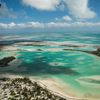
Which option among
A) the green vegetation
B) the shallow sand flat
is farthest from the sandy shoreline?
the shallow sand flat

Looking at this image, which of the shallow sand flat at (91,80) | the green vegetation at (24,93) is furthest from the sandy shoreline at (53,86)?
the shallow sand flat at (91,80)

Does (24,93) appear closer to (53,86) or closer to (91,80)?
(53,86)

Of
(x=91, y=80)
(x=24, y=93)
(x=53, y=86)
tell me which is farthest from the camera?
(x=91, y=80)

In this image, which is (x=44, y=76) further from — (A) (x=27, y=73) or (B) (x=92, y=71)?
(B) (x=92, y=71)

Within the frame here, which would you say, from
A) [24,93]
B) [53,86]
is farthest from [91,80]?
[24,93]

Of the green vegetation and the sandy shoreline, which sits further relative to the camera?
the sandy shoreline

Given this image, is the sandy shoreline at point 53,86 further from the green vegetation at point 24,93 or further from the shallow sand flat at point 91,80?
the shallow sand flat at point 91,80

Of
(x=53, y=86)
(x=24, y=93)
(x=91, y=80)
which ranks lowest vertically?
(x=53, y=86)

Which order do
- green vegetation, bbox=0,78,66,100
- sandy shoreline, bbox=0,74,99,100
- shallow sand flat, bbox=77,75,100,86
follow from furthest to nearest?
shallow sand flat, bbox=77,75,100,86
sandy shoreline, bbox=0,74,99,100
green vegetation, bbox=0,78,66,100

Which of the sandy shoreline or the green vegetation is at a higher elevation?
Answer: the green vegetation

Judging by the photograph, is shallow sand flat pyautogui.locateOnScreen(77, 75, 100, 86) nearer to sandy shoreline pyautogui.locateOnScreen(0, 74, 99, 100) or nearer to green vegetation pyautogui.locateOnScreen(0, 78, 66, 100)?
sandy shoreline pyautogui.locateOnScreen(0, 74, 99, 100)

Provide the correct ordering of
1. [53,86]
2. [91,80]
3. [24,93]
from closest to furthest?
[24,93] → [53,86] → [91,80]
